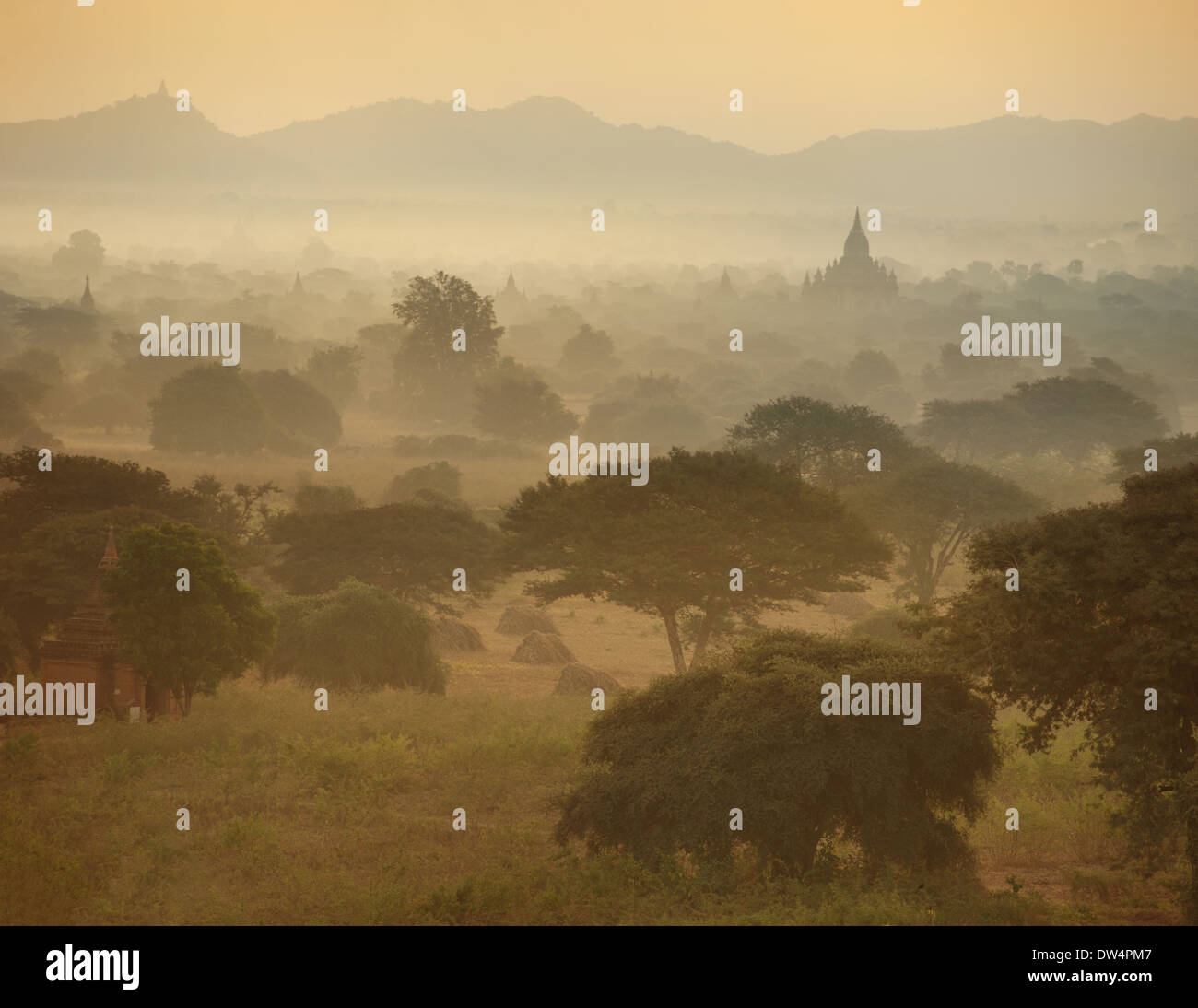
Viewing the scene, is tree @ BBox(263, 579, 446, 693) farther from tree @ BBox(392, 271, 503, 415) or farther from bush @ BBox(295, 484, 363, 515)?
tree @ BBox(392, 271, 503, 415)

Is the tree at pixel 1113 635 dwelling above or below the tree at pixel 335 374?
below

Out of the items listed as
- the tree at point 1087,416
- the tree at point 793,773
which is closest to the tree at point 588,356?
the tree at point 1087,416

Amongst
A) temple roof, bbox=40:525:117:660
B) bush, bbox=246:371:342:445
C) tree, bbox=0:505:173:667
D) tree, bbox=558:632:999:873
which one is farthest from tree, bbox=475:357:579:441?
tree, bbox=558:632:999:873

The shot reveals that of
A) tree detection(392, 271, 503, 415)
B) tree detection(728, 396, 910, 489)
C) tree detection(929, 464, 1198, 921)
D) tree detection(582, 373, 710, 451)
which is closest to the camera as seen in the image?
tree detection(929, 464, 1198, 921)

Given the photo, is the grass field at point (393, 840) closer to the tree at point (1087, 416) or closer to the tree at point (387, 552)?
the tree at point (387, 552)

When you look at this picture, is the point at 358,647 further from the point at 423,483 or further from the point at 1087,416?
the point at 1087,416

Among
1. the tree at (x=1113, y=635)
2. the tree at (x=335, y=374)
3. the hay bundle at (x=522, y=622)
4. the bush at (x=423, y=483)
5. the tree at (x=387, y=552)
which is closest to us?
the tree at (x=1113, y=635)
